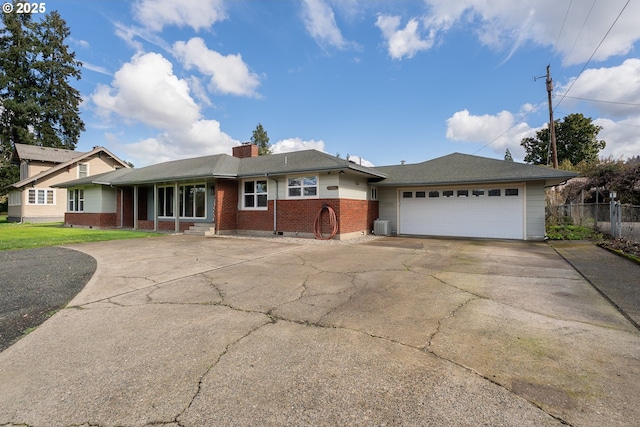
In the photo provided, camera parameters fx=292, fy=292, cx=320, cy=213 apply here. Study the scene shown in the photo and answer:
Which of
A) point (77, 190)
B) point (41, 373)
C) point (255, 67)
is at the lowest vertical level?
point (41, 373)

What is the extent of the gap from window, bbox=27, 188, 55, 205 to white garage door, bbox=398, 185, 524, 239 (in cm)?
3036

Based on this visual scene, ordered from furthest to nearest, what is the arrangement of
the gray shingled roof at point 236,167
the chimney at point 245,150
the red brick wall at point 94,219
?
the red brick wall at point 94,219 < the chimney at point 245,150 < the gray shingled roof at point 236,167

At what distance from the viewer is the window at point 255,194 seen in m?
14.5

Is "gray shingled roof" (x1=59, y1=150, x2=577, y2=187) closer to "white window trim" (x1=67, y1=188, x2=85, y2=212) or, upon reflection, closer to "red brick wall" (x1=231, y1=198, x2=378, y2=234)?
"red brick wall" (x1=231, y1=198, x2=378, y2=234)

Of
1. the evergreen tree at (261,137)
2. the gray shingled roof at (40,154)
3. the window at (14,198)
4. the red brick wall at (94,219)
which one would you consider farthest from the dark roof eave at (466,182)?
the evergreen tree at (261,137)

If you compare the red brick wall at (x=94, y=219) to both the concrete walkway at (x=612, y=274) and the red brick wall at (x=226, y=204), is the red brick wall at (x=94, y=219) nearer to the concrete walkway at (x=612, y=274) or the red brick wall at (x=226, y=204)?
the red brick wall at (x=226, y=204)

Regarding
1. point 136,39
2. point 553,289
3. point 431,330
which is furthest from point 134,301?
point 136,39

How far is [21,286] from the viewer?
5199 millimetres

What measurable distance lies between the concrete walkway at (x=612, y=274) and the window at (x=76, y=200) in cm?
2660

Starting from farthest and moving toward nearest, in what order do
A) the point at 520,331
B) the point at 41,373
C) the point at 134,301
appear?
the point at 134,301, the point at 520,331, the point at 41,373

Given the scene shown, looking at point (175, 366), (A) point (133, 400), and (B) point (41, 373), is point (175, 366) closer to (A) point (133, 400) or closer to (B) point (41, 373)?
(A) point (133, 400)

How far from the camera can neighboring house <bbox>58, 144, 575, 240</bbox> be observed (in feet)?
41.6

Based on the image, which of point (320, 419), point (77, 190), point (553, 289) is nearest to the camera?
point (320, 419)

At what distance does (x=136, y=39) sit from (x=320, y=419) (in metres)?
18.5
